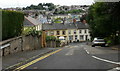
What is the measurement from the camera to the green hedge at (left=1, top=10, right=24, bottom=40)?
58.9 ft

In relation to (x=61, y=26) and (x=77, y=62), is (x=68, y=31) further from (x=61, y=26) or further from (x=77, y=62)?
(x=77, y=62)

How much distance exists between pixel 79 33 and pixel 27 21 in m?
39.7

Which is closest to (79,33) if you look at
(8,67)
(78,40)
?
(78,40)

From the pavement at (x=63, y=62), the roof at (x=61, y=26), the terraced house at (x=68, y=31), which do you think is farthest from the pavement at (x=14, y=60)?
the roof at (x=61, y=26)

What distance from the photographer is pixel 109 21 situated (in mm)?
30438

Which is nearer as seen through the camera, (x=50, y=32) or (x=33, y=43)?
(x=33, y=43)

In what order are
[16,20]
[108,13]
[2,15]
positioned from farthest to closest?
[108,13]
[16,20]
[2,15]

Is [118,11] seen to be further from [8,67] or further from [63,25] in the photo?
[63,25]

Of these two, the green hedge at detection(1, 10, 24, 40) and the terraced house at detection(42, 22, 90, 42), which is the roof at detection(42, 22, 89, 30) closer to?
the terraced house at detection(42, 22, 90, 42)

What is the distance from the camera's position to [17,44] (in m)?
19.4

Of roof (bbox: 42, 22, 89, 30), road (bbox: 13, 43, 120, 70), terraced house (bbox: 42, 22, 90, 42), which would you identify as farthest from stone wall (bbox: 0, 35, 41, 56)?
terraced house (bbox: 42, 22, 90, 42)

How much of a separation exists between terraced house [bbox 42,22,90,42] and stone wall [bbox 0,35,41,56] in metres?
64.1

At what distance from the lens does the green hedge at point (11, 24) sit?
58.9 feet

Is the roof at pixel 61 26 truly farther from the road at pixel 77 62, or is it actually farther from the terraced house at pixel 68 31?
the road at pixel 77 62
